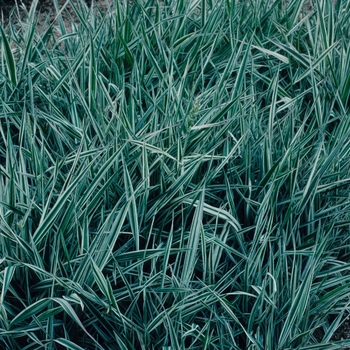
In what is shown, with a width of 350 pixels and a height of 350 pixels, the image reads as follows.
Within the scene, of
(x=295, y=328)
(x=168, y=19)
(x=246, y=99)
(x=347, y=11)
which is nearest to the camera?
(x=295, y=328)

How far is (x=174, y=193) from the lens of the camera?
189cm

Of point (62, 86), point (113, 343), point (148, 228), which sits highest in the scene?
point (62, 86)

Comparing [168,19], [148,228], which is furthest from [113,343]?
[168,19]

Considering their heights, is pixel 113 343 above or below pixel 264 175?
below

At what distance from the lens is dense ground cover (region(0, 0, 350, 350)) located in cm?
170

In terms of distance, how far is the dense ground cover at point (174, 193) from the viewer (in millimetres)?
1696

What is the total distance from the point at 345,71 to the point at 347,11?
46cm

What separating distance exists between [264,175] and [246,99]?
410mm

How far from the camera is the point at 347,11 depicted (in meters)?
2.69

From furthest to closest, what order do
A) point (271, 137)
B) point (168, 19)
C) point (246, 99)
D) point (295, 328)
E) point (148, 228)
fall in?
1. point (168, 19)
2. point (246, 99)
3. point (271, 137)
4. point (148, 228)
5. point (295, 328)

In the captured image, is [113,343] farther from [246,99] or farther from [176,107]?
[246,99]

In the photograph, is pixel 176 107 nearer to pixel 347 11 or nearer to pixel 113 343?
pixel 113 343

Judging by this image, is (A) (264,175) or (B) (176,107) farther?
Answer: (B) (176,107)

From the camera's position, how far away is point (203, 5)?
102 inches
